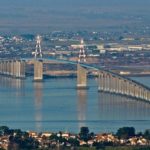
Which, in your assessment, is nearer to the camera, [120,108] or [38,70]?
[120,108]

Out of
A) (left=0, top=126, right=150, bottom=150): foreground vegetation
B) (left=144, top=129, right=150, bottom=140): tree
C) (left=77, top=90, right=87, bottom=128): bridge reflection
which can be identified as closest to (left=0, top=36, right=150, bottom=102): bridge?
(left=77, top=90, right=87, bottom=128): bridge reflection

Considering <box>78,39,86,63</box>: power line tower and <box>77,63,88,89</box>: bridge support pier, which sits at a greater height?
<box>78,39,86,63</box>: power line tower

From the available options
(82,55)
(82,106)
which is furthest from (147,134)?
(82,55)

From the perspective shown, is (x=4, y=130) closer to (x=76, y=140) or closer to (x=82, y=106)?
(x=76, y=140)

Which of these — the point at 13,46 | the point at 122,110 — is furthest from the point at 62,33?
Result: the point at 122,110

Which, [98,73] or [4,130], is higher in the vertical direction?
[98,73]

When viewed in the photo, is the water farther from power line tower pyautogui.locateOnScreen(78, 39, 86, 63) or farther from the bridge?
power line tower pyautogui.locateOnScreen(78, 39, 86, 63)

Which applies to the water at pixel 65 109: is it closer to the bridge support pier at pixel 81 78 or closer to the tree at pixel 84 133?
the bridge support pier at pixel 81 78
